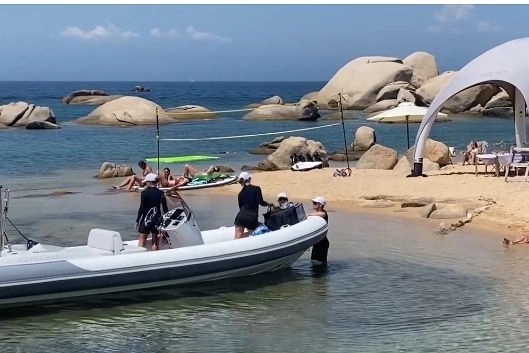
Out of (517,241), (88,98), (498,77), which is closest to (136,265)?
(517,241)

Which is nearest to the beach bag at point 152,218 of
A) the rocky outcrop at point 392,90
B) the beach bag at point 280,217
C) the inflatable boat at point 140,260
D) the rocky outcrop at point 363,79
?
the inflatable boat at point 140,260

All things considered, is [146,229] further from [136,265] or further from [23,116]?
[23,116]

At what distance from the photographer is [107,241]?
38.4 feet

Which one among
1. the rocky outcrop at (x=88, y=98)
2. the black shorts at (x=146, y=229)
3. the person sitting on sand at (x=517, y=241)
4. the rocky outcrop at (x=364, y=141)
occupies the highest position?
the rocky outcrop at (x=88, y=98)

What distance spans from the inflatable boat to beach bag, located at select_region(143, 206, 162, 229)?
0.36 feet

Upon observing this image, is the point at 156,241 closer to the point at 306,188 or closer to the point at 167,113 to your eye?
the point at 306,188

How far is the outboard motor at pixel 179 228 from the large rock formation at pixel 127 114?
41386 millimetres

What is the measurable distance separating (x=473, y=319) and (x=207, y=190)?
13.2 metres

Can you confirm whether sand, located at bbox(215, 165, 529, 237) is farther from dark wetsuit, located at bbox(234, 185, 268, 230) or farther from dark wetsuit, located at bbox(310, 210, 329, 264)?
dark wetsuit, located at bbox(234, 185, 268, 230)

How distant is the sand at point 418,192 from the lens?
1717 centimetres


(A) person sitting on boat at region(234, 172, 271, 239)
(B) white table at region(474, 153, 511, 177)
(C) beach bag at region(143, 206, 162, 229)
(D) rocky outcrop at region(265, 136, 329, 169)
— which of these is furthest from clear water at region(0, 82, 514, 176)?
(C) beach bag at region(143, 206, 162, 229)

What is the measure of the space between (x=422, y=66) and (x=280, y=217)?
206ft

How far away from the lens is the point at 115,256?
444 inches

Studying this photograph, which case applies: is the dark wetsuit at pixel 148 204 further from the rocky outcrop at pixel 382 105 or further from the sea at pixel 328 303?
the rocky outcrop at pixel 382 105
